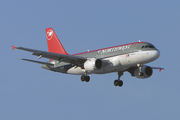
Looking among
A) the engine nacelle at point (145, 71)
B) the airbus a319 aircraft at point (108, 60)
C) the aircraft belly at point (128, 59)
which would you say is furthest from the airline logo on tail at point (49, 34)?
the aircraft belly at point (128, 59)

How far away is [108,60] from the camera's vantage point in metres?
58.0

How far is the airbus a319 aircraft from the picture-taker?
55.8m

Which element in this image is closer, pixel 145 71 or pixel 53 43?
pixel 145 71

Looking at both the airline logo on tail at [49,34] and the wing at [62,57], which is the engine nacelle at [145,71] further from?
the airline logo on tail at [49,34]

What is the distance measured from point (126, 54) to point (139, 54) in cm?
203

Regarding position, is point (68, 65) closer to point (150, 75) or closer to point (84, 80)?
point (84, 80)

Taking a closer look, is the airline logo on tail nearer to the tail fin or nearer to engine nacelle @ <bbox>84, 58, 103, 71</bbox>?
the tail fin

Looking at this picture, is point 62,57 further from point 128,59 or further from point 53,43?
point 53,43

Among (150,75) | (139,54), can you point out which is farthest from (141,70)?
(139,54)

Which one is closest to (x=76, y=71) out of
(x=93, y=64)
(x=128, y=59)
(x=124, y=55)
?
(x=93, y=64)

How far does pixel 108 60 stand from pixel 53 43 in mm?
16276

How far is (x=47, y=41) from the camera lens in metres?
72.0

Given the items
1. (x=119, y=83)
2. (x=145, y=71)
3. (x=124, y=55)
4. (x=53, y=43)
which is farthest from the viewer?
(x=53, y=43)

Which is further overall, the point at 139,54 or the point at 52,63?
the point at 52,63
